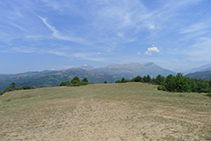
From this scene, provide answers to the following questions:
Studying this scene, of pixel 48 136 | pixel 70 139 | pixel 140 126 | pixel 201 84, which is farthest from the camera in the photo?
pixel 201 84

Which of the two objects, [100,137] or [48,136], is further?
[48,136]

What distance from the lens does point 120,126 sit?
42.5ft

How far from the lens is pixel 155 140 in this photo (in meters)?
9.36

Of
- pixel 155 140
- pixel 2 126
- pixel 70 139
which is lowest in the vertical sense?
pixel 2 126

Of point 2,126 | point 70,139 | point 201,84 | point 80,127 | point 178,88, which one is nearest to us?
point 70,139

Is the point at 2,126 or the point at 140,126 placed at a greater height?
the point at 140,126

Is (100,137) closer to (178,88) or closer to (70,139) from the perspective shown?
(70,139)

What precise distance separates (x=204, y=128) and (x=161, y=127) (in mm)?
4219

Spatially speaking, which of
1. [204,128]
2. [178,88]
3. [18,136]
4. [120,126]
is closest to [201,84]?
[178,88]

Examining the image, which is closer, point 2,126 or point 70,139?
point 70,139

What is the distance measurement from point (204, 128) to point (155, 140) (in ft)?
20.3

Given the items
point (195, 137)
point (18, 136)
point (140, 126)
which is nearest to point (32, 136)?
point (18, 136)

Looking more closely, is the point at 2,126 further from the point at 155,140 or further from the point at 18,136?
the point at 155,140

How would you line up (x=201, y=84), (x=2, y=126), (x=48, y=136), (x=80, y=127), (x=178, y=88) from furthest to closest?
(x=201, y=84), (x=178, y=88), (x=2, y=126), (x=80, y=127), (x=48, y=136)
